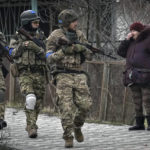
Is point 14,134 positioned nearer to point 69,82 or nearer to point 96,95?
point 69,82

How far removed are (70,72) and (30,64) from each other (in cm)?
108

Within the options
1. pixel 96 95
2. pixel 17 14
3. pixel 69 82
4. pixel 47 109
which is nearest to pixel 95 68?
pixel 96 95

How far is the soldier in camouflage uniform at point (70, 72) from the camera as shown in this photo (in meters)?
8.05

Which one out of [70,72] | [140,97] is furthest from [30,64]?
[140,97]

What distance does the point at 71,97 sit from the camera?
8.06 metres

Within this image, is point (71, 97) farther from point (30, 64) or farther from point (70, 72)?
point (30, 64)

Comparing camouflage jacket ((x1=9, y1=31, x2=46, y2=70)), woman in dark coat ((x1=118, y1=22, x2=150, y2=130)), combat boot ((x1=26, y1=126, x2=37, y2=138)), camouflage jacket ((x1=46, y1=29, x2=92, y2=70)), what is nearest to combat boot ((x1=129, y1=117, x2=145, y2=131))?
woman in dark coat ((x1=118, y1=22, x2=150, y2=130))

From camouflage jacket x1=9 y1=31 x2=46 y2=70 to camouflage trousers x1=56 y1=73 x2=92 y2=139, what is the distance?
3.22 ft

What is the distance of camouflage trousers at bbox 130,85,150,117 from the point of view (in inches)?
387

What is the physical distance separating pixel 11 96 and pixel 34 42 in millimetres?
5655

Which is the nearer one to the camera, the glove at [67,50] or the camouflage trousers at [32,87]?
the glove at [67,50]

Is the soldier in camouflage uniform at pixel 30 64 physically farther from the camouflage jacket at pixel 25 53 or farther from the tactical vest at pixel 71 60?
the tactical vest at pixel 71 60

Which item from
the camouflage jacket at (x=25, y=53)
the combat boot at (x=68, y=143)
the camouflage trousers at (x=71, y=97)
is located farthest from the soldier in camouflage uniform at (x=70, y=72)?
the camouflage jacket at (x=25, y=53)

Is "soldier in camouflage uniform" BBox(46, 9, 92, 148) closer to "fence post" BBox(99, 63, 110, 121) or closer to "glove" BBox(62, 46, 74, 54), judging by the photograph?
"glove" BBox(62, 46, 74, 54)
